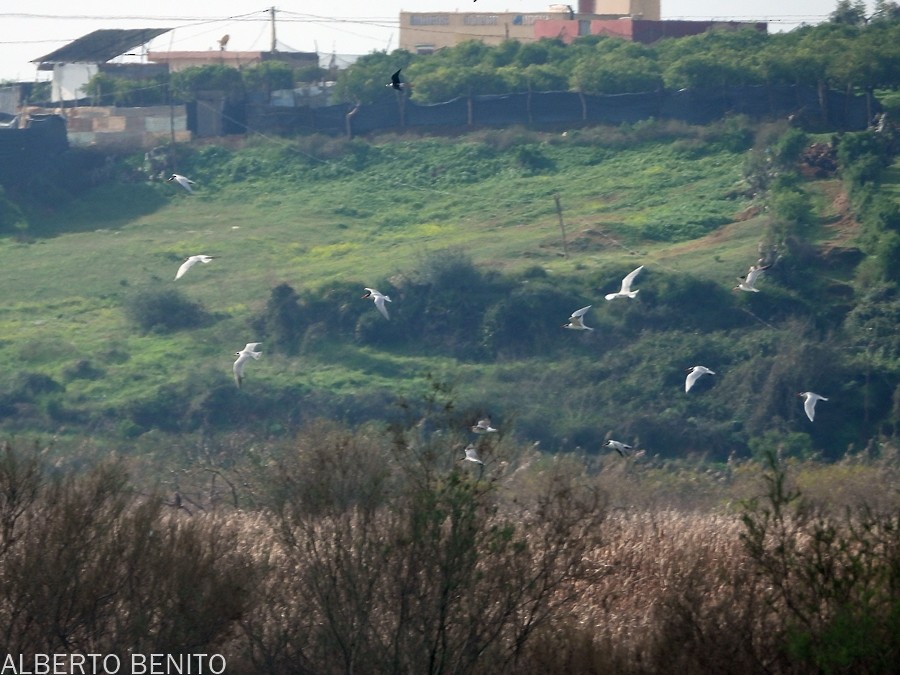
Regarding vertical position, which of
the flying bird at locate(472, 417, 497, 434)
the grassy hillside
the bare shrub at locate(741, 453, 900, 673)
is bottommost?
the grassy hillside

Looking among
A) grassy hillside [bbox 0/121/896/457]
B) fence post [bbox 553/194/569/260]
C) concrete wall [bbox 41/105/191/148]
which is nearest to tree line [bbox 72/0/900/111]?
concrete wall [bbox 41/105/191/148]

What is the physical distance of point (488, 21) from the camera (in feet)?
192

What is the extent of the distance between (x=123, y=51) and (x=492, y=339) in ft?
71.8

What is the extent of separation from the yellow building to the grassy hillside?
1617 centimetres

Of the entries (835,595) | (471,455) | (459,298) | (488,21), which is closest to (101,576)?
(471,455)

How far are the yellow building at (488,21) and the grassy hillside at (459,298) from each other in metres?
16.2

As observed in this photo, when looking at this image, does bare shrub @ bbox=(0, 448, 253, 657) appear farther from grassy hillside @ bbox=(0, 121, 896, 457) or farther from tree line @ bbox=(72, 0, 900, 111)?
tree line @ bbox=(72, 0, 900, 111)

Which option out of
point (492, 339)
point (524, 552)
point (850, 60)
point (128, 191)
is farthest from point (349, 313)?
point (524, 552)

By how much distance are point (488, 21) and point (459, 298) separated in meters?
27.3

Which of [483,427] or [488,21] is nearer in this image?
[483,427]

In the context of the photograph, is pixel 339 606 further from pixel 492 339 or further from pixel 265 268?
pixel 265 268

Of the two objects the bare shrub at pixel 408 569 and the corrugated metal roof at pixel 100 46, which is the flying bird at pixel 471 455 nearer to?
the bare shrub at pixel 408 569

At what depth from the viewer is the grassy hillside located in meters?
30.0

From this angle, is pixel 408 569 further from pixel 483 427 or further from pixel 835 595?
pixel 835 595
